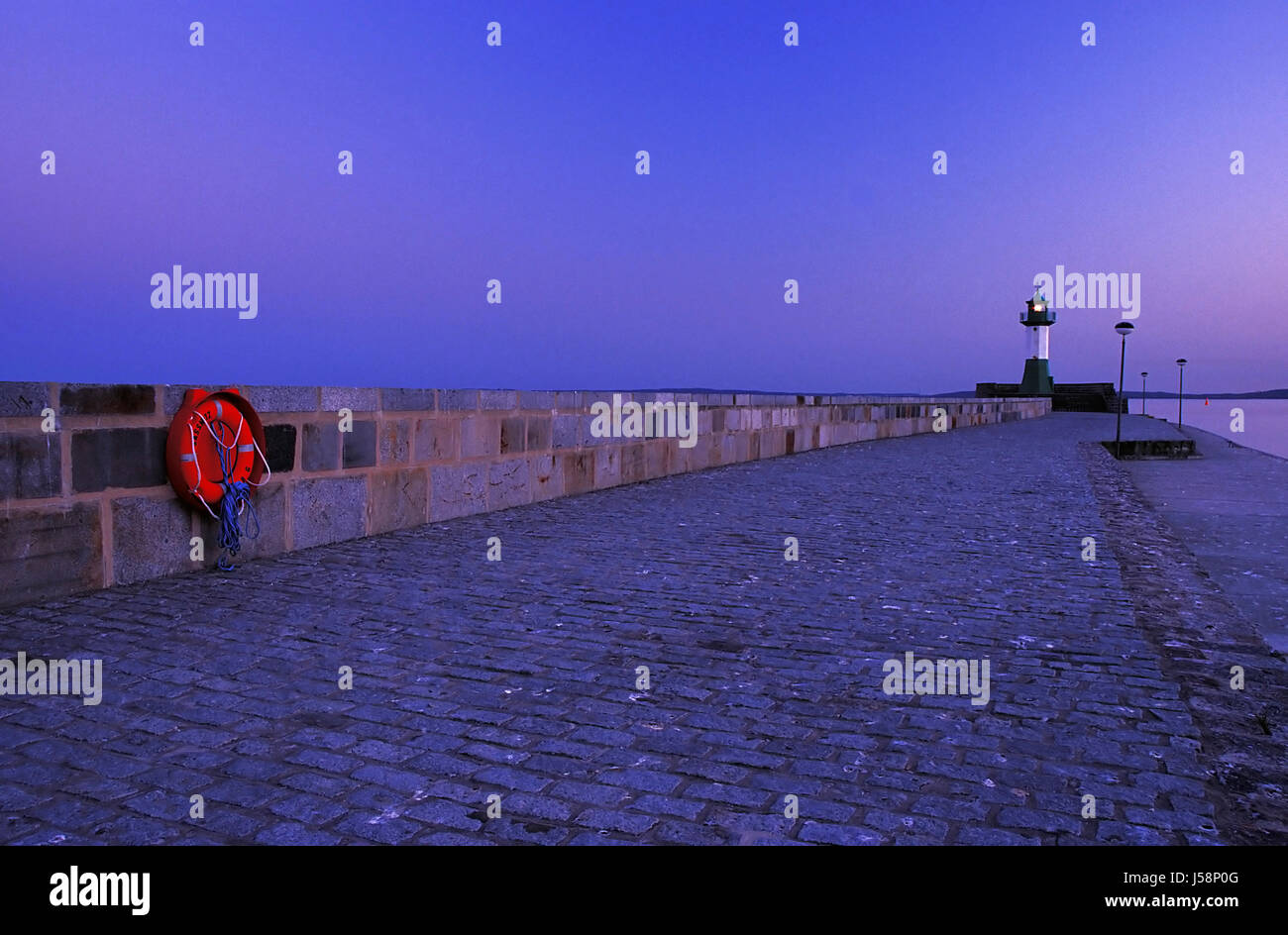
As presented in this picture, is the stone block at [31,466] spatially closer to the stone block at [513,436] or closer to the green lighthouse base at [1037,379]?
the stone block at [513,436]

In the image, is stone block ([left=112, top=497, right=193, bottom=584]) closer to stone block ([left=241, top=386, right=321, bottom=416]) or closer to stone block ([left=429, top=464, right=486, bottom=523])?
stone block ([left=241, top=386, right=321, bottom=416])

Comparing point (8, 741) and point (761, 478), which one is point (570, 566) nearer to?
point (8, 741)

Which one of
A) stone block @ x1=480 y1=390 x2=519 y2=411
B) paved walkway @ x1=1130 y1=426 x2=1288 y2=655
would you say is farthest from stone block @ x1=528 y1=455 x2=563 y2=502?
paved walkway @ x1=1130 y1=426 x2=1288 y2=655

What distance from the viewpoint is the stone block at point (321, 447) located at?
6465 mm

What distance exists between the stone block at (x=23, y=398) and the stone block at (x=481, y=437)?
3.59m

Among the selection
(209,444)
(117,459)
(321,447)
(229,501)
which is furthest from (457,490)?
(117,459)

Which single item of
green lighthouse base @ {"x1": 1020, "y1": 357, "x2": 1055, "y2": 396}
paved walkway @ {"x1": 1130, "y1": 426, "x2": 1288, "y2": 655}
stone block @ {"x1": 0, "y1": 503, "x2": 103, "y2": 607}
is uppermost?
green lighthouse base @ {"x1": 1020, "y1": 357, "x2": 1055, "y2": 396}

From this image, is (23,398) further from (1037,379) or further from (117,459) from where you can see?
(1037,379)

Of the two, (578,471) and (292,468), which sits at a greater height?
(292,468)

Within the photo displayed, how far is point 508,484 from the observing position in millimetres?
8688

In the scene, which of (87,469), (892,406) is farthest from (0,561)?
(892,406)

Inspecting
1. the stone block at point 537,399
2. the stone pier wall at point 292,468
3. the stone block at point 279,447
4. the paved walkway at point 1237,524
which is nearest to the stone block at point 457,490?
the stone pier wall at point 292,468

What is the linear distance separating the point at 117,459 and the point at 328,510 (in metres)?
1.70

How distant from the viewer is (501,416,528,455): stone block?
8.60m
